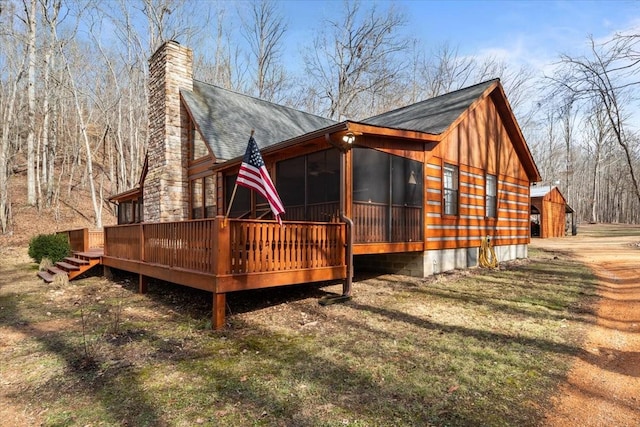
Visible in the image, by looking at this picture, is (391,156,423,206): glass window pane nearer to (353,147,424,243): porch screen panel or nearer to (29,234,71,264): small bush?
(353,147,424,243): porch screen panel

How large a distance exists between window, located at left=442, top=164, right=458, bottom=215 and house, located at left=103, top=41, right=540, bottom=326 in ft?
0.11

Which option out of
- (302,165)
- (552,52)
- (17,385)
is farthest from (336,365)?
(552,52)

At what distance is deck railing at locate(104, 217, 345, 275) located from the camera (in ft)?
18.1

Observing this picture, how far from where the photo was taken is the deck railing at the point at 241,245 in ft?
18.1

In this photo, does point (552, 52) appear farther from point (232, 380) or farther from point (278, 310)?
point (232, 380)

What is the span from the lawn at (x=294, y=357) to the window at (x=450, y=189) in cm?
297

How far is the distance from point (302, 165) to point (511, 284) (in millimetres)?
5763

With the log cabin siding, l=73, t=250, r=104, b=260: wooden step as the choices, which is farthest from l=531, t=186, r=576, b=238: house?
l=73, t=250, r=104, b=260: wooden step

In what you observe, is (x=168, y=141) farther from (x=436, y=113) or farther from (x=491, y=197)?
(x=491, y=197)

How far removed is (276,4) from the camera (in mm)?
28688

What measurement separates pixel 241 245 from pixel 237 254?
152 millimetres

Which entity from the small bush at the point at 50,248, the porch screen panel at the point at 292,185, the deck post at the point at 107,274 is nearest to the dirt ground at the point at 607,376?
the porch screen panel at the point at 292,185

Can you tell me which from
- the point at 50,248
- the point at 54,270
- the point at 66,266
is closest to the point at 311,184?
the point at 66,266

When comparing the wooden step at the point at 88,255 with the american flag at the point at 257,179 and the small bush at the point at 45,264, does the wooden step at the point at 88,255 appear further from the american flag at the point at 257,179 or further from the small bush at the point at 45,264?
the american flag at the point at 257,179
